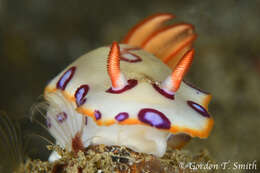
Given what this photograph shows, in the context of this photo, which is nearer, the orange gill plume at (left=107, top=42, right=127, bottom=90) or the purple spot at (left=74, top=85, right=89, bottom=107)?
the orange gill plume at (left=107, top=42, right=127, bottom=90)

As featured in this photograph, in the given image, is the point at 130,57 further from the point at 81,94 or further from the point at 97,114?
the point at 97,114

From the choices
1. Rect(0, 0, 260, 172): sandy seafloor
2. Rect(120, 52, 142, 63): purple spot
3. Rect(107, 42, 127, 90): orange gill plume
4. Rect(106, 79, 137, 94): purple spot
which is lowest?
Rect(0, 0, 260, 172): sandy seafloor

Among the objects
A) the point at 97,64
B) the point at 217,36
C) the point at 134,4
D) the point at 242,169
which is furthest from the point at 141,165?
the point at 134,4

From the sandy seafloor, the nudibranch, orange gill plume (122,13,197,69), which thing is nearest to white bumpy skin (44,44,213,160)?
the nudibranch

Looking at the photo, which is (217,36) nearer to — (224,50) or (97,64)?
(224,50)

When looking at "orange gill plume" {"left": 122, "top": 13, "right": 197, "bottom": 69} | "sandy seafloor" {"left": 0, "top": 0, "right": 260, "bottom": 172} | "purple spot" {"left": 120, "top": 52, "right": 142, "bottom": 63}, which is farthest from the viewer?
"sandy seafloor" {"left": 0, "top": 0, "right": 260, "bottom": 172}

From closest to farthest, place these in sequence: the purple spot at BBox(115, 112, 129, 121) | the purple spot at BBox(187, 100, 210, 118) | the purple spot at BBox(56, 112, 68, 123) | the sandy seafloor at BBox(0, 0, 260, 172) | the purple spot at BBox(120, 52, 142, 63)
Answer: the purple spot at BBox(115, 112, 129, 121)
the purple spot at BBox(187, 100, 210, 118)
the purple spot at BBox(56, 112, 68, 123)
the purple spot at BBox(120, 52, 142, 63)
the sandy seafloor at BBox(0, 0, 260, 172)

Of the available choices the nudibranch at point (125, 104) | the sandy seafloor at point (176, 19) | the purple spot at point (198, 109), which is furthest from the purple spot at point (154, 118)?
the sandy seafloor at point (176, 19)

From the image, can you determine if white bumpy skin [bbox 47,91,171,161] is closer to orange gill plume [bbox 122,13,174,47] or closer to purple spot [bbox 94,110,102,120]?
purple spot [bbox 94,110,102,120]

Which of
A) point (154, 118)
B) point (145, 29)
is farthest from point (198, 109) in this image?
point (145, 29)
